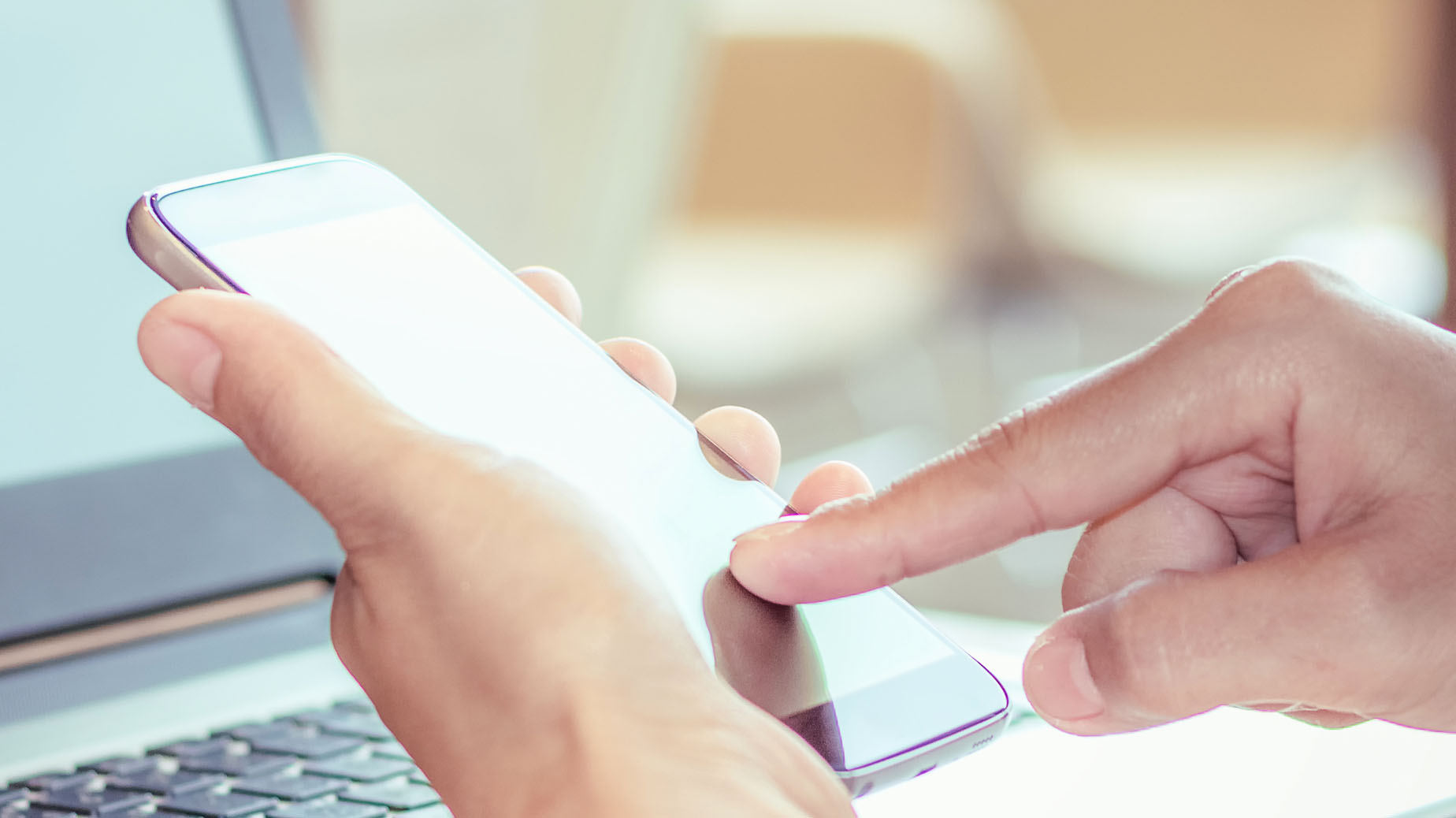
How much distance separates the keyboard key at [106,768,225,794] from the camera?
308 mm

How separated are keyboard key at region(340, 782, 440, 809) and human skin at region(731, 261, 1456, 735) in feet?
0.30

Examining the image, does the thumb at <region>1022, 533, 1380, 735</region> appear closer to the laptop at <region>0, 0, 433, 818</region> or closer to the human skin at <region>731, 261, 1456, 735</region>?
the human skin at <region>731, 261, 1456, 735</region>

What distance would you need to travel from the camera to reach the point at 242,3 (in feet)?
1.31

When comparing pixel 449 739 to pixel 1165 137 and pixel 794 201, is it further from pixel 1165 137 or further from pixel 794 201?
pixel 1165 137

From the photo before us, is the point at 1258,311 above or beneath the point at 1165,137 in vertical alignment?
above

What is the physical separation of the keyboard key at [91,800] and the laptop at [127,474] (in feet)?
0.06

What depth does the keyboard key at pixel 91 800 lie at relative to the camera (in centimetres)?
30

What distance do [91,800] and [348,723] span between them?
6 centimetres

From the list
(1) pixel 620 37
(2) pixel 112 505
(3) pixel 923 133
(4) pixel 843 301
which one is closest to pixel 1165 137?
(3) pixel 923 133

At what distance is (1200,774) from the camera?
322 mm

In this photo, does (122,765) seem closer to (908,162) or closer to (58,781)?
(58,781)

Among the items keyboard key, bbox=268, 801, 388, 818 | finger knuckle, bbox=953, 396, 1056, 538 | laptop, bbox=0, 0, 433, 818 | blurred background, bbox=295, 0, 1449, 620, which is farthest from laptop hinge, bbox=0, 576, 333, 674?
A: blurred background, bbox=295, 0, 1449, 620

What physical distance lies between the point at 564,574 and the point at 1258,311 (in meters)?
0.19

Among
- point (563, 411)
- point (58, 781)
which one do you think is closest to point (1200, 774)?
point (563, 411)
